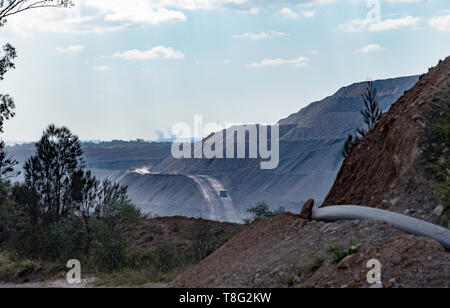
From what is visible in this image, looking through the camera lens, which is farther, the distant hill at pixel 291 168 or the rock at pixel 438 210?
the distant hill at pixel 291 168

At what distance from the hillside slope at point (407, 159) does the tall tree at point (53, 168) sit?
1673 centimetres

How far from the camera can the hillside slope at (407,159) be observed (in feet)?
32.1

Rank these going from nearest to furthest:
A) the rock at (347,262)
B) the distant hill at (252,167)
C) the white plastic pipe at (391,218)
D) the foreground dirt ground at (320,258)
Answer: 1. the foreground dirt ground at (320,258)
2. the rock at (347,262)
3. the white plastic pipe at (391,218)
4. the distant hill at (252,167)

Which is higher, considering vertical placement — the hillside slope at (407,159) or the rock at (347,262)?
the hillside slope at (407,159)

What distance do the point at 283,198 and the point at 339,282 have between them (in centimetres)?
6897

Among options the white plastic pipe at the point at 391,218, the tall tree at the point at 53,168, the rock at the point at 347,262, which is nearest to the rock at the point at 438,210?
the white plastic pipe at the point at 391,218

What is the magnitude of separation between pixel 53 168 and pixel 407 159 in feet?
63.6

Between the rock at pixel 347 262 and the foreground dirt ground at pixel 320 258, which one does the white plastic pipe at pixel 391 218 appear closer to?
the foreground dirt ground at pixel 320 258

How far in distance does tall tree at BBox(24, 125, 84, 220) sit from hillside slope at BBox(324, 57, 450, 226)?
54.9 feet

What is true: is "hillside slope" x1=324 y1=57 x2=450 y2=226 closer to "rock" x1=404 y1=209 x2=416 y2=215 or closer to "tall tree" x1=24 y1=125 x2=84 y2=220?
"rock" x1=404 y1=209 x2=416 y2=215

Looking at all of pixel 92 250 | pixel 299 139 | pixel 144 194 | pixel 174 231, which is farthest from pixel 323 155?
pixel 92 250

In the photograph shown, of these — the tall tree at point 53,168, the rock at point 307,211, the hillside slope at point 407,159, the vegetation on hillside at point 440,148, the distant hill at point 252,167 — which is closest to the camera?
the vegetation on hillside at point 440,148

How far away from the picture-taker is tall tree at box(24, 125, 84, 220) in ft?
85.1

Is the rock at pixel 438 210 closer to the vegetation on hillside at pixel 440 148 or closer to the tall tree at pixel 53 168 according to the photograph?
the vegetation on hillside at pixel 440 148
